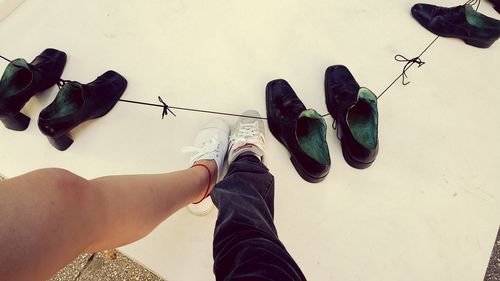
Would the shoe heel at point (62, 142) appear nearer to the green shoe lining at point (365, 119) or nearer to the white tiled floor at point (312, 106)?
the white tiled floor at point (312, 106)

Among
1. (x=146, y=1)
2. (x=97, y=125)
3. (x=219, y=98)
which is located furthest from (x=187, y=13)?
(x=97, y=125)

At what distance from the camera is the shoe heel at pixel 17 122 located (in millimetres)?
894

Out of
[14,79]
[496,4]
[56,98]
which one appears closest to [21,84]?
[14,79]

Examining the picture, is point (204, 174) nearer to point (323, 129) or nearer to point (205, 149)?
point (205, 149)

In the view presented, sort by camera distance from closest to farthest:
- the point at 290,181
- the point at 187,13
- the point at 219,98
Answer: the point at 290,181
the point at 219,98
the point at 187,13

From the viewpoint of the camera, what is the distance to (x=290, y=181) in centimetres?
86

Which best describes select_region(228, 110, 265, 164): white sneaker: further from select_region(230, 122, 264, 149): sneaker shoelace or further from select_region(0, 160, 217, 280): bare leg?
select_region(0, 160, 217, 280): bare leg

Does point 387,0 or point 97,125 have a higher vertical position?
point 387,0

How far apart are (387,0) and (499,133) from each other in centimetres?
58

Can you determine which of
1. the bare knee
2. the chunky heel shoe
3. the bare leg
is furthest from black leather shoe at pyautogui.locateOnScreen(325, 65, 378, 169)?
the chunky heel shoe

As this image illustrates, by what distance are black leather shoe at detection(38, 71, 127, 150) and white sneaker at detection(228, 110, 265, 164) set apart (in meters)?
0.38

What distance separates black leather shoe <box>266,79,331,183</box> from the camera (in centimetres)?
81

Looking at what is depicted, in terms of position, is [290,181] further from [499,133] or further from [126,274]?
[499,133]

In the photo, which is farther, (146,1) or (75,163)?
(146,1)
